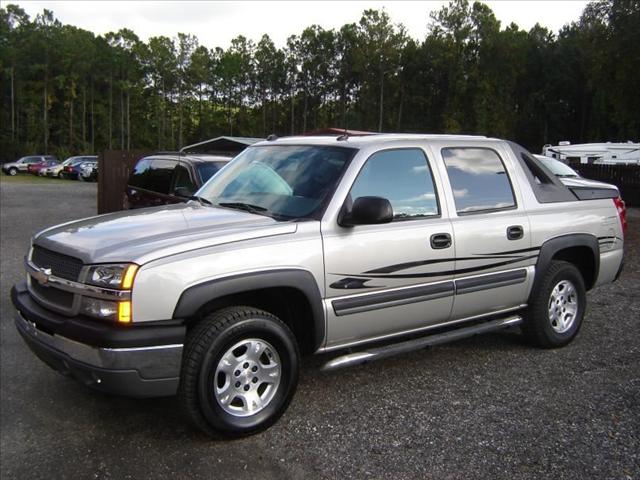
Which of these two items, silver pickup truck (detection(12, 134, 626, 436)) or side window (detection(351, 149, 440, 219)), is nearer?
silver pickup truck (detection(12, 134, 626, 436))

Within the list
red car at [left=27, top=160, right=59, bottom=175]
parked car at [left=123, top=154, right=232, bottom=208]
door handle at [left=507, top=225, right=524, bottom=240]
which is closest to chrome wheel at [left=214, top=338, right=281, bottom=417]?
door handle at [left=507, top=225, right=524, bottom=240]

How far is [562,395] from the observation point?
4.21 m

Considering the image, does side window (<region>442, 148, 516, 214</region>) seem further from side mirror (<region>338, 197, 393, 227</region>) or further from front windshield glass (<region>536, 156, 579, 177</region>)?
front windshield glass (<region>536, 156, 579, 177</region>)

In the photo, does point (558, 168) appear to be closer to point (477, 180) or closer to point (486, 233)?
point (477, 180)

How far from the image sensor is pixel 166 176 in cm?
875

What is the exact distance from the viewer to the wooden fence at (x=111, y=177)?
13297 millimetres

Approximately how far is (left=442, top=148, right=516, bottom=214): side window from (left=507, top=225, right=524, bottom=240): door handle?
18 centimetres

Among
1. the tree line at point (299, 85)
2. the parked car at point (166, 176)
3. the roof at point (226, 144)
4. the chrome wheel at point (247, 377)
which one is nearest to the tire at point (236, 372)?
the chrome wheel at point (247, 377)

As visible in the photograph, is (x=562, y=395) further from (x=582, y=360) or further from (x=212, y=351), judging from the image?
(x=212, y=351)

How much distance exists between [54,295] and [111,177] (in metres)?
10.6

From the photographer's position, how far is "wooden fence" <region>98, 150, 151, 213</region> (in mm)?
13297

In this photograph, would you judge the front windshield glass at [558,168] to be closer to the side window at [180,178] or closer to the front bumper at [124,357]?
the side window at [180,178]

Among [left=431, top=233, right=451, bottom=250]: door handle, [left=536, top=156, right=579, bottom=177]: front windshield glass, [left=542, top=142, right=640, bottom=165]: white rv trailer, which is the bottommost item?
[left=431, top=233, right=451, bottom=250]: door handle

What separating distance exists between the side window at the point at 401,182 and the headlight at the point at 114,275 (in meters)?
1.55
